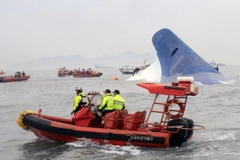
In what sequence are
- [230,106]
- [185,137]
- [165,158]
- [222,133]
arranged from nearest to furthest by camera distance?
[165,158] < [185,137] < [222,133] < [230,106]

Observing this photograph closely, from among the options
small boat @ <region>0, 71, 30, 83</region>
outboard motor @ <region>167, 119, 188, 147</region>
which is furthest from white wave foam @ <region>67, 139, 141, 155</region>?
small boat @ <region>0, 71, 30, 83</region>

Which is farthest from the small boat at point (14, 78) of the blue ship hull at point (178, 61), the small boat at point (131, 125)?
the small boat at point (131, 125)

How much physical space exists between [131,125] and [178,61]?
2638 cm

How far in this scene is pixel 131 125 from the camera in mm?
10867

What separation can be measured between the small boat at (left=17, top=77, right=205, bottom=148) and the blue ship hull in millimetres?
23679

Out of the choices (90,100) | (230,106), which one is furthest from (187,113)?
(90,100)

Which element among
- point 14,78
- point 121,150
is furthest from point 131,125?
point 14,78

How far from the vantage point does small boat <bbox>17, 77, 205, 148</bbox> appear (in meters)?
10.4

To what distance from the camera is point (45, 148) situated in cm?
1163

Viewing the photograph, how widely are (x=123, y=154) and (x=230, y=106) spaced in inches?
456

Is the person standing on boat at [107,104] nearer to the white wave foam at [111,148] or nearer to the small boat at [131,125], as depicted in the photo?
the small boat at [131,125]

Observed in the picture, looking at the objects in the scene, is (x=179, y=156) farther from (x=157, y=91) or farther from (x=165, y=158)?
(x=157, y=91)

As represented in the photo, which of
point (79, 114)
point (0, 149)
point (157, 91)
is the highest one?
point (157, 91)

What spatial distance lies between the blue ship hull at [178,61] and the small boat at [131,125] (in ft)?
77.7
